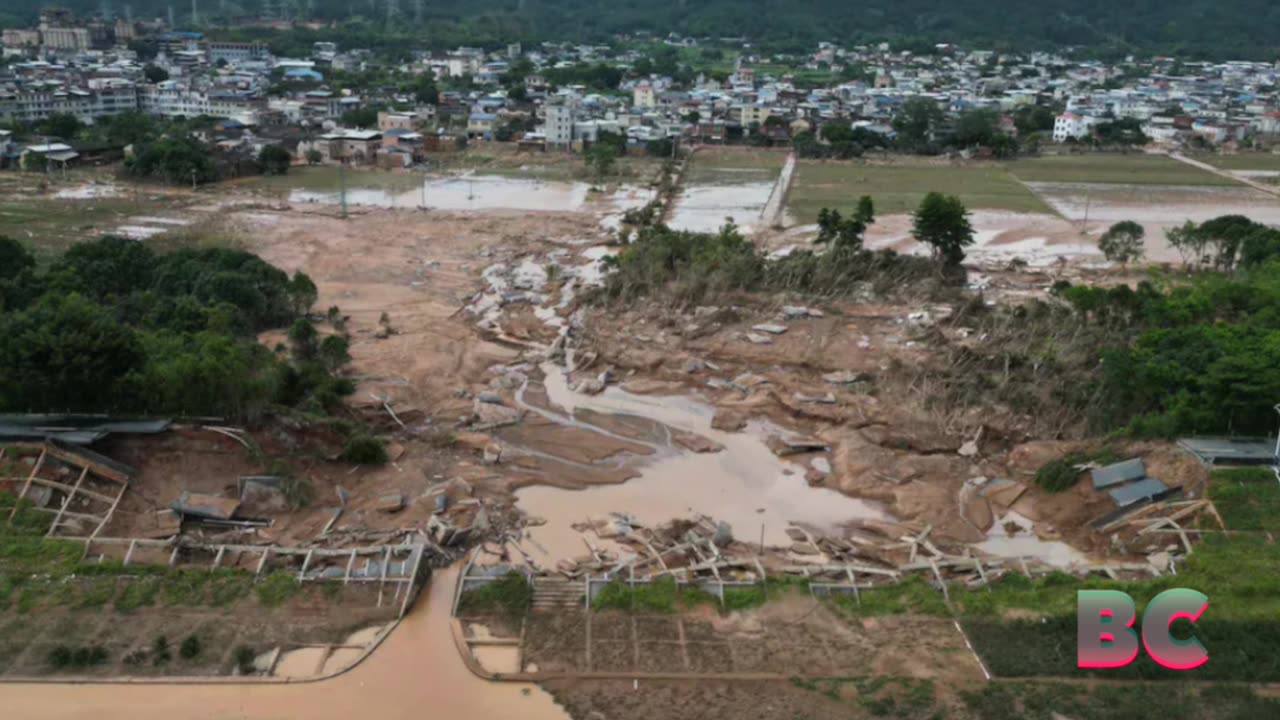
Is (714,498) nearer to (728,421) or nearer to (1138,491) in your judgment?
(728,421)

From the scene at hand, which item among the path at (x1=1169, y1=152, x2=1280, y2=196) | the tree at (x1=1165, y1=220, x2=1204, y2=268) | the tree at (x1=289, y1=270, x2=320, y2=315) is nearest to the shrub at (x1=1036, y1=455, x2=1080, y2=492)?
the tree at (x1=289, y1=270, x2=320, y2=315)

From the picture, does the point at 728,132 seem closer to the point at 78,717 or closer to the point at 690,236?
the point at 690,236

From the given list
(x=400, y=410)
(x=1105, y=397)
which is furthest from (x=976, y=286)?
(x=400, y=410)

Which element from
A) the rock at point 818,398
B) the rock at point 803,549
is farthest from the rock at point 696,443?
the rock at point 803,549

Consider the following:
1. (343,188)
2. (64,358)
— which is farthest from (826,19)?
(64,358)

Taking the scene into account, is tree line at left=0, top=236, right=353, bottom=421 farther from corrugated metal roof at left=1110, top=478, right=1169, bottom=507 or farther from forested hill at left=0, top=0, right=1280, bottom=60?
forested hill at left=0, top=0, right=1280, bottom=60
